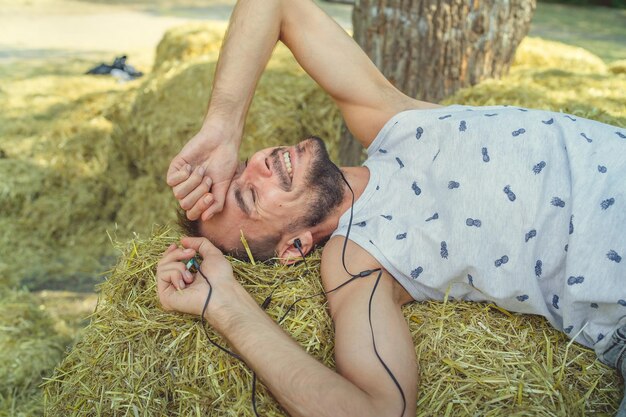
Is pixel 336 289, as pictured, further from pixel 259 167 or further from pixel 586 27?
pixel 586 27

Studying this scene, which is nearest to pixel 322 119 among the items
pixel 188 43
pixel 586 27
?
pixel 188 43

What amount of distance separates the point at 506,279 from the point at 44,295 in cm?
384

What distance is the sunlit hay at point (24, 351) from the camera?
3832 millimetres

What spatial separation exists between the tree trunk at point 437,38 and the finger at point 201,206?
233 cm

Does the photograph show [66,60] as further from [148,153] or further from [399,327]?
[399,327]

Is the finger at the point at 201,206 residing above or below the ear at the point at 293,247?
above

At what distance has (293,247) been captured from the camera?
3.22 meters

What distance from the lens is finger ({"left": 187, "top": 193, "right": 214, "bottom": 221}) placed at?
122 inches

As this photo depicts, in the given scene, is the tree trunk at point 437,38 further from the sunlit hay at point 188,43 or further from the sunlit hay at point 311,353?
the sunlit hay at point 311,353

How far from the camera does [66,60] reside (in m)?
9.69

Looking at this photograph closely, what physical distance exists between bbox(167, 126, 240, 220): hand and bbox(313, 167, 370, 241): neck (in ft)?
1.69

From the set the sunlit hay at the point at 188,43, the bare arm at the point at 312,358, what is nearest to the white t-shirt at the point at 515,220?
the bare arm at the point at 312,358

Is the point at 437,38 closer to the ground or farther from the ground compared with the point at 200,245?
farther from the ground

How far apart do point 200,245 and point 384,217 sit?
89 centimetres
